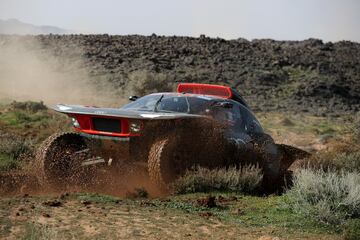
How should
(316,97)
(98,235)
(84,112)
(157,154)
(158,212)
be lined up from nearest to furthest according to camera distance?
(98,235) < (158,212) < (157,154) < (84,112) < (316,97)

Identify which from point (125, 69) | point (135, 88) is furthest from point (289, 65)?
A: point (135, 88)

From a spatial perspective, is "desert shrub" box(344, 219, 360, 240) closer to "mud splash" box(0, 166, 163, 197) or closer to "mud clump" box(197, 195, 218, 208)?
"mud clump" box(197, 195, 218, 208)

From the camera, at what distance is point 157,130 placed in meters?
9.75

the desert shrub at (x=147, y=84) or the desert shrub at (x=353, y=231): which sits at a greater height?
the desert shrub at (x=353, y=231)

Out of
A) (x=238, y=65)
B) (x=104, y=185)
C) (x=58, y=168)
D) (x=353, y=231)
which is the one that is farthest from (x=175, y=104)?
(x=238, y=65)

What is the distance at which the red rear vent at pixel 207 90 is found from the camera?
1185 centimetres

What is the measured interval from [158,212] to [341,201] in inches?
96.6

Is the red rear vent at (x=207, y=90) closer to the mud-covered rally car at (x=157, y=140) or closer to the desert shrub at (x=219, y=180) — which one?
the mud-covered rally car at (x=157, y=140)

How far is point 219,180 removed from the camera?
33.0ft

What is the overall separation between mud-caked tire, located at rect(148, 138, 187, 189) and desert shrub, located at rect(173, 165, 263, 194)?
6.9 inches

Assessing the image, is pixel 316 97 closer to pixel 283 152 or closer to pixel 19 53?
pixel 19 53

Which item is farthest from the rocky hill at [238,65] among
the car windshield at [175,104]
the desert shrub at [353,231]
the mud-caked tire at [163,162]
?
the desert shrub at [353,231]

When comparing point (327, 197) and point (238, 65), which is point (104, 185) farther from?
point (238, 65)

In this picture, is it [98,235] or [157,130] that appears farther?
[157,130]
